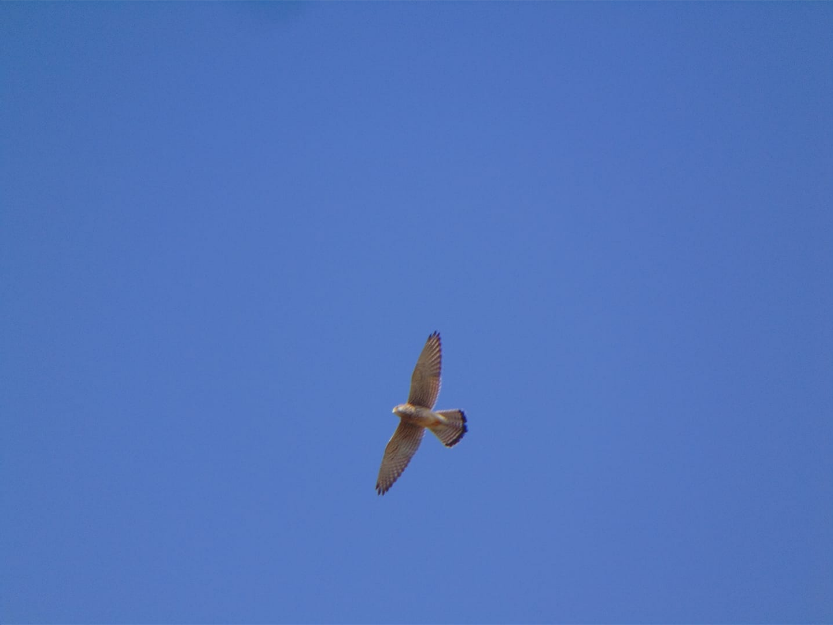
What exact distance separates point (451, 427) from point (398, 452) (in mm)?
1113

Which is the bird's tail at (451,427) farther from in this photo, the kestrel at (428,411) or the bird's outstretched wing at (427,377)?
the bird's outstretched wing at (427,377)

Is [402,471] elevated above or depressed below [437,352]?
below

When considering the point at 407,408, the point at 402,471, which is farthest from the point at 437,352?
the point at 402,471

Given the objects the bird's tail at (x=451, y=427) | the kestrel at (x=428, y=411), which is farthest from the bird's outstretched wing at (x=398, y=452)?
the bird's tail at (x=451, y=427)

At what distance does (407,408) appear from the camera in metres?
11.2

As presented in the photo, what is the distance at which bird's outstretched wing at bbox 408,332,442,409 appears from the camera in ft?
37.2

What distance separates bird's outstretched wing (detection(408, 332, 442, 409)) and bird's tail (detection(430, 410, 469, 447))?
0.97 ft

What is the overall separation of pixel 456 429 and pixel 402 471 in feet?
4.45

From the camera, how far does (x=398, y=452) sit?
1193 cm

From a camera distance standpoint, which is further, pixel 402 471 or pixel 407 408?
pixel 402 471

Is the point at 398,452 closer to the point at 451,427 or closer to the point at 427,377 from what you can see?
the point at 451,427

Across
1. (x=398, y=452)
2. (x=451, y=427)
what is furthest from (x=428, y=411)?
(x=398, y=452)

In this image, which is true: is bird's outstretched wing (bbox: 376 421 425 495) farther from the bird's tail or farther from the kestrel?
the bird's tail

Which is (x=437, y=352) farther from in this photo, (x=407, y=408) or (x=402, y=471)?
(x=402, y=471)
